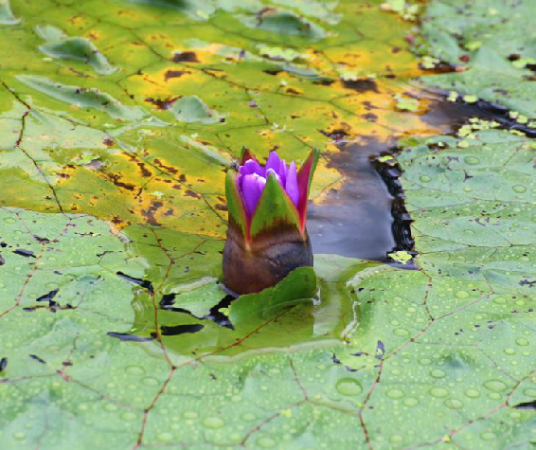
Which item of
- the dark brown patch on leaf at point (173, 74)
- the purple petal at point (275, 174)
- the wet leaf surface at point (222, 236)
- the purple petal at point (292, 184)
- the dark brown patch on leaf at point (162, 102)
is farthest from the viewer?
the dark brown patch on leaf at point (173, 74)

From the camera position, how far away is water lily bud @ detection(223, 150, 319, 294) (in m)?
2.22

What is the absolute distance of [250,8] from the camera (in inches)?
163

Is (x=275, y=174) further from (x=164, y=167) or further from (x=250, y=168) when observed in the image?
(x=164, y=167)

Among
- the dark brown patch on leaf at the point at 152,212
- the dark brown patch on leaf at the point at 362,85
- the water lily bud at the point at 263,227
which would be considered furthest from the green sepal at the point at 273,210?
the dark brown patch on leaf at the point at 362,85

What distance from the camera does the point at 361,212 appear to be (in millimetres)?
2871

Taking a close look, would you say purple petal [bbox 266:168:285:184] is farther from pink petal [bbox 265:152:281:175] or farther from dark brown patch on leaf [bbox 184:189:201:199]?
dark brown patch on leaf [bbox 184:189:201:199]

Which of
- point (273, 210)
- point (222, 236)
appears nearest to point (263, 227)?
point (273, 210)

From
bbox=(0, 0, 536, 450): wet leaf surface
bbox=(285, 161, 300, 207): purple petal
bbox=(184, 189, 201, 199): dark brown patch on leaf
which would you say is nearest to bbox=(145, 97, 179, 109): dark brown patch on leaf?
bbox=(0, 0, 536, 450): wet leaf surface

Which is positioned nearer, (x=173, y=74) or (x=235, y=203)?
(x=235, y=203)

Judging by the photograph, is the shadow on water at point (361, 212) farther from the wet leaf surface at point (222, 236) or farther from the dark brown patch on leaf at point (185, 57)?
the dark brown patch on leaf at point (185, 57)

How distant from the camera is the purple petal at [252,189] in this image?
2.22 meters

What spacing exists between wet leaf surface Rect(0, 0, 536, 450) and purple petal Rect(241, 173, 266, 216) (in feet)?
0.81

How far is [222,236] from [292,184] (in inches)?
18.5

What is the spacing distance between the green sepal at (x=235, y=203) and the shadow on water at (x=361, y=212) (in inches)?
18.1
